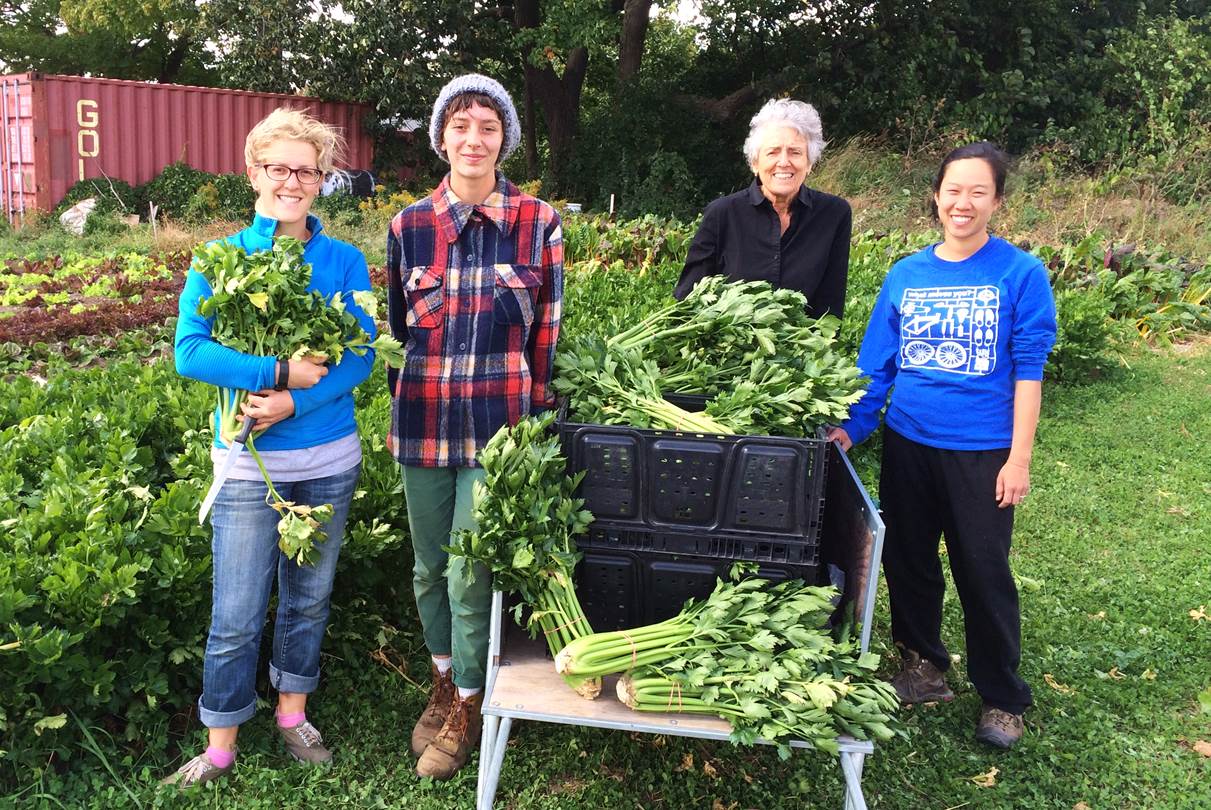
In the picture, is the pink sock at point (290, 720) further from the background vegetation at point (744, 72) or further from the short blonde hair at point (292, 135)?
the background vegetation at point (744, 72)

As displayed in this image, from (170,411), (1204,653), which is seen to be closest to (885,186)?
(1204,653)

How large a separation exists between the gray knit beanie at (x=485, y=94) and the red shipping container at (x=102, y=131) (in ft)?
53.6

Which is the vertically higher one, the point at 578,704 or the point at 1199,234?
the point at 1199,234

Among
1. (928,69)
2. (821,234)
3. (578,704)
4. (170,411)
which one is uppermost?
(928,69)

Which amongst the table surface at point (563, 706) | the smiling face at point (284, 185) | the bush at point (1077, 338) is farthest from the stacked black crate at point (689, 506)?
the bush at point (1077, 338)

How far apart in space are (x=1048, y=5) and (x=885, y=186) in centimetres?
654

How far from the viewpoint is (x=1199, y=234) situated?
1335 cm

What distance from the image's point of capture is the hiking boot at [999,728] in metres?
3.57

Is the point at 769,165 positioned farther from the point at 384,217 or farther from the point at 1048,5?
the point at 1048,5

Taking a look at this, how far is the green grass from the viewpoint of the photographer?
3166 millimetres

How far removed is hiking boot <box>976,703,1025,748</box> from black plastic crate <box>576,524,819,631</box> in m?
1.32

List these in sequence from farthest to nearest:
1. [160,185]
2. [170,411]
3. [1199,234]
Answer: [160,185]
[1199,234]
[170,411]

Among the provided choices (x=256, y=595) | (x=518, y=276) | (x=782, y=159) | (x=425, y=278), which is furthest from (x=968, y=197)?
Answer: (x=256, y=595)

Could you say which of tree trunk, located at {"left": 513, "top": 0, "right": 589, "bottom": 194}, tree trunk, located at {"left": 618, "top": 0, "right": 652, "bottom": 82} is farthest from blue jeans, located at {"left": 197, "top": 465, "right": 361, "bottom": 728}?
tree trunk, located at {"left": 513, "top": 0, "right": 589, "bottom": 194}
